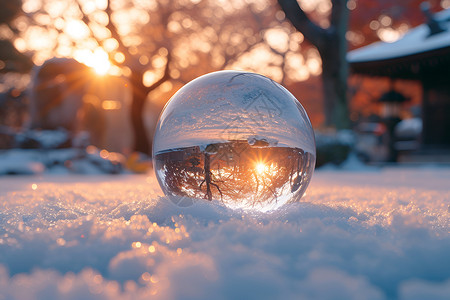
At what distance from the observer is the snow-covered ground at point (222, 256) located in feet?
2.79

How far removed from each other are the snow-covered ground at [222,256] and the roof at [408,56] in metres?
9.08

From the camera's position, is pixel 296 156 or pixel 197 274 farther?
pixel 296 156

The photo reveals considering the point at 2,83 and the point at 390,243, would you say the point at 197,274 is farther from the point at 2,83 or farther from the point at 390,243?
the point at 2,83

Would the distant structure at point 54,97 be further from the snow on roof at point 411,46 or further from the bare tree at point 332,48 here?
the snow on roof at point 411,46

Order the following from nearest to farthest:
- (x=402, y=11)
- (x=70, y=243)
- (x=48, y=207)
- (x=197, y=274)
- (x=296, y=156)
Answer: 1. (x=197, y=274)
2. (x=70, y=243)
3. (x=296, y=156)
4. (x=48, y=207)
5. (x=402, y=11)

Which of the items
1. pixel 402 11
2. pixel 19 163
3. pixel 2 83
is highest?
pixel 402 11

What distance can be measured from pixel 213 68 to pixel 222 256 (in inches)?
720

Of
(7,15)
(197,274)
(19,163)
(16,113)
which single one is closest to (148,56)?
(7,15)

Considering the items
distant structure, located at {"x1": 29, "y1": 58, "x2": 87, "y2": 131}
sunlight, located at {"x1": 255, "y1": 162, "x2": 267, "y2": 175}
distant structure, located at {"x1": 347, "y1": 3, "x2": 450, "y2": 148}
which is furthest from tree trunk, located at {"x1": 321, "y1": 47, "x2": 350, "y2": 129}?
sunlight, located at {"x1": 255, "y1": 162, "x2": 267, "y2": 175}

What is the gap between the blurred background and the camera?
26.2ft

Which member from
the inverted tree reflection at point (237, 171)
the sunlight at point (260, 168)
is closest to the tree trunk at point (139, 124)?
the inverted tree reflection at point (237, 171)

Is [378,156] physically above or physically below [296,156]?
below

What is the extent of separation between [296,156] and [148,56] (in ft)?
52.6

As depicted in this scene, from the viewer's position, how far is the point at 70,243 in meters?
1.17
